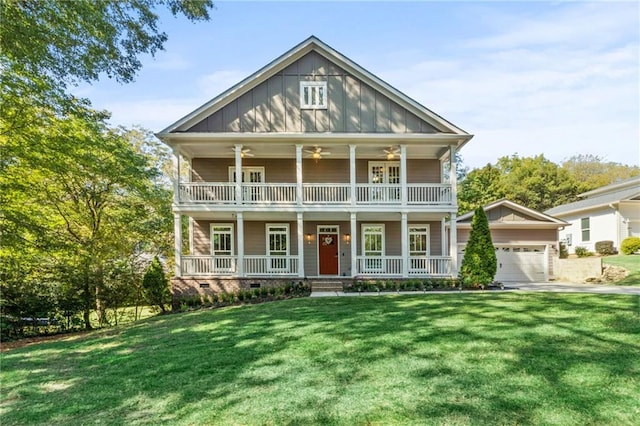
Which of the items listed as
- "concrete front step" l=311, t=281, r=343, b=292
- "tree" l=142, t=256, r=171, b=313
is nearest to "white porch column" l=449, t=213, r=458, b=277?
"concrete front step" l=311, t=281, r=343, b=292

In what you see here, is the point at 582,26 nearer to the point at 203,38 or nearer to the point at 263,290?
the point at 203,38

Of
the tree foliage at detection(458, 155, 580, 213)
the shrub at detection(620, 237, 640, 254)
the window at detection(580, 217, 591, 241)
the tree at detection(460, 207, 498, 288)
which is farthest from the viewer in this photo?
the tree foliage at detection(458, 155, 580, 213)

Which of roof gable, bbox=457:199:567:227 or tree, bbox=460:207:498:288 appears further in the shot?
roof gable, bbox=457:199:567:227

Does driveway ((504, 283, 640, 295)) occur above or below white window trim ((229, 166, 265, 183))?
below

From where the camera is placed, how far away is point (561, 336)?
5.55 metres

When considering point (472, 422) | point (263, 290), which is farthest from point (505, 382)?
point (263, 290)

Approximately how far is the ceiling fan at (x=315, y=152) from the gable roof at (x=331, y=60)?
332 centimetres

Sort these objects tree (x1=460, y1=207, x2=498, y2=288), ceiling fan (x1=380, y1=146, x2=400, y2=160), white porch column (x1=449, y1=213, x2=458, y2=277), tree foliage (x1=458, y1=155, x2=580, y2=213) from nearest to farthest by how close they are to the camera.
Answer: tree (x1=460, y1=207, x2=498, y2=288), white porch column (x1=449, y1=213, x2=458, y2=277), ceiling fan (x1=380, y1=146, x2=400, y2=160), tree foliage (x1=458, y1=155, x2=580, y2=213)

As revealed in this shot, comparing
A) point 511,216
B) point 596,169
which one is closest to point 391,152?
point 511,216

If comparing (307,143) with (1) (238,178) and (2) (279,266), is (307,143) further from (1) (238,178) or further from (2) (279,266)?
(2) (279,266)

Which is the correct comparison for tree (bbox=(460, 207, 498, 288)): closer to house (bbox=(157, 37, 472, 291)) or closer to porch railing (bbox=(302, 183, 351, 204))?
house (bbox=(157, 37, 472, 291))

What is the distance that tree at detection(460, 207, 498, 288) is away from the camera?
41.3 ft

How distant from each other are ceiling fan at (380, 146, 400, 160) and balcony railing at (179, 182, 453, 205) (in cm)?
161

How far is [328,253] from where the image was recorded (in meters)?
15.9
